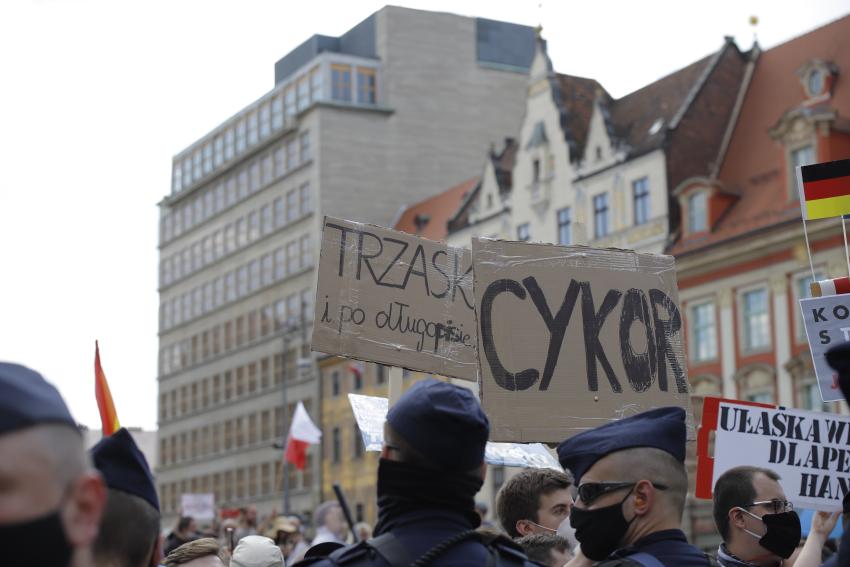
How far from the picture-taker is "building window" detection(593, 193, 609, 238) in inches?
1750

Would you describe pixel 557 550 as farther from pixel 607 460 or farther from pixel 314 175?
pixel 314 175

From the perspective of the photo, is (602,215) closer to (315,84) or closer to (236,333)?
(315,84)

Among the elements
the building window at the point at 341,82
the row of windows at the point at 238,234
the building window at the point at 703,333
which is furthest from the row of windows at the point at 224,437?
the building window at the point at 703,333

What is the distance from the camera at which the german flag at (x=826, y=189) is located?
7.08m

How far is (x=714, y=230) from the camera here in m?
40.5

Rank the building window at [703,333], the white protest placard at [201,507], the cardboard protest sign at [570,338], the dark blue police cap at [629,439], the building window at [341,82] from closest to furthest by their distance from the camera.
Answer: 1. the dark blue police cap at [629,439]
2. the cardboard protest sign at [570,338]
3. the building window at [703,333]
4. the white protest placard at [201,507]
5. the building window at [341,82]

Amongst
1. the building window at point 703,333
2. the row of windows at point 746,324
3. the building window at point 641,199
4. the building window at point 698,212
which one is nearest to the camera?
the row of windows at point 746,324

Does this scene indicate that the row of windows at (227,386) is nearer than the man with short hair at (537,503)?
No

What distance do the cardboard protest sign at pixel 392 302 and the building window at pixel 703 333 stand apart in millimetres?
33130

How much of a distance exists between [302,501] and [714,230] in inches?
1239

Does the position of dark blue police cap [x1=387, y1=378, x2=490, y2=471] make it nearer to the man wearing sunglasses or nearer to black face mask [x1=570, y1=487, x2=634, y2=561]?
black face mask [x1=570, y1=487, x2=634, y2=561]

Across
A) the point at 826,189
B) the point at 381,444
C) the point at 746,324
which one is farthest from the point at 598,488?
Answer: the point at 746,324

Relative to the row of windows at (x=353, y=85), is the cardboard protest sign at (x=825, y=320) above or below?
below

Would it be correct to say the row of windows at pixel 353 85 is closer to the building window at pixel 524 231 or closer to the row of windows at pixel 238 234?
the row of windows at pixel 238 234
